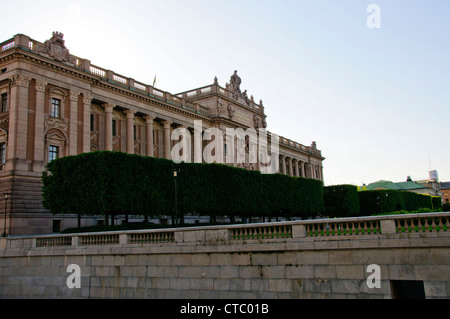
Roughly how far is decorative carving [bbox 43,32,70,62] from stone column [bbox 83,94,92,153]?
4040 millimetres

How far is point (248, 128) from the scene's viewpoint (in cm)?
6675

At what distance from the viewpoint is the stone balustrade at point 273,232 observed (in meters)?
13.3

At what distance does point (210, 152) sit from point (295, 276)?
1727 inches

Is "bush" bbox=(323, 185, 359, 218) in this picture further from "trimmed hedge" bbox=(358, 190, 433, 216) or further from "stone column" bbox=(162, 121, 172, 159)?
"stone column" bbox=(162, 121, 172, 159)

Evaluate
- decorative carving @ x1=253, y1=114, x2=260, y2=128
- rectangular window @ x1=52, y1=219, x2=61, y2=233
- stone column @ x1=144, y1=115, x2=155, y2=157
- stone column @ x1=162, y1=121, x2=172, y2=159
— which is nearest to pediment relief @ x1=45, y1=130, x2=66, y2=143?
rectangular window @ x1=52, y1=219, x2=61, y2=233

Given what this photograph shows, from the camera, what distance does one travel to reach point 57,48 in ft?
126

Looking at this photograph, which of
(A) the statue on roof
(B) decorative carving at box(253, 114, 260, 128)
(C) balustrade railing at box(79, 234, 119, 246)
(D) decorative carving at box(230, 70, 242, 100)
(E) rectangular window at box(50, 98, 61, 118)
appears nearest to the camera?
(C) balustrade railing at box(79, 234, 119, 246)

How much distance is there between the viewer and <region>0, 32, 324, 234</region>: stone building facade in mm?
33844

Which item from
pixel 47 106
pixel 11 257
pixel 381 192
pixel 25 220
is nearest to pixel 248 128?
pixel 381 192

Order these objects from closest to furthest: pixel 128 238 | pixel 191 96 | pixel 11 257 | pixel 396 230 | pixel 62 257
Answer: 1. pixel 396 230
2. pixel 128 238
3. pixel 62 257
4. pixel 11 257
5. pixel 191 96

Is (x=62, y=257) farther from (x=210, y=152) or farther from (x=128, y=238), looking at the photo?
(x=210, y=152)

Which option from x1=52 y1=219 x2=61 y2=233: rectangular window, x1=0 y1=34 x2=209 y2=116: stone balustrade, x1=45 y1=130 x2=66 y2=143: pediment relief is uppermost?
x1=0 y1=34 x2=209 y2=116: stone balustrade

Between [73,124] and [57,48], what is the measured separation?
23.1 ft
